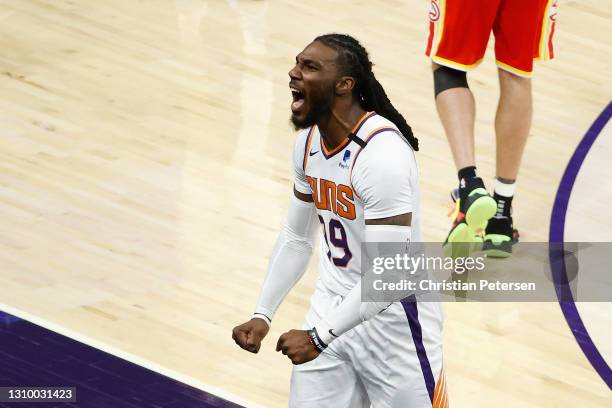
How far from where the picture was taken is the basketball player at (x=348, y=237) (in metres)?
3.79

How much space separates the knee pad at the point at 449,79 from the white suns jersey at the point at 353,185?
6.99ft

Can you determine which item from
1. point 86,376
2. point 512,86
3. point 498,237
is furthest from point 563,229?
point 86,376

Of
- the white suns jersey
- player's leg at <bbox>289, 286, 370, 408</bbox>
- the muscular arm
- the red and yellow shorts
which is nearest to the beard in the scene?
the white suns jersey

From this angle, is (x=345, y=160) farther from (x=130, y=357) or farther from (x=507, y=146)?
(x=507, y=146)

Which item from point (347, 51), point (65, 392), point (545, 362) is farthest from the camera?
point (545, 362)

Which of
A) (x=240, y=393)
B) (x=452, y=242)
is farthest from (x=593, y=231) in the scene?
(x=240, y=393)

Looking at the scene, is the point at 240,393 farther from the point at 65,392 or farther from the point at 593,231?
the point at 593,231

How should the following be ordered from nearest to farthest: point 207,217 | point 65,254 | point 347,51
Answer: point 347,51
point 65,254
point 207,217

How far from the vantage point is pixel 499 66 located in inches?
243

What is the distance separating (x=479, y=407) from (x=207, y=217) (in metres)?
1.82

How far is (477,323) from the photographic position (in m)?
5.75

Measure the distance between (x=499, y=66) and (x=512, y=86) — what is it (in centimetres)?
11

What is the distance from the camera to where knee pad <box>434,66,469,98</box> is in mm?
6105

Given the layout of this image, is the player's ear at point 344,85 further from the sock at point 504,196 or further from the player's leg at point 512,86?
the sock at point 504,196
